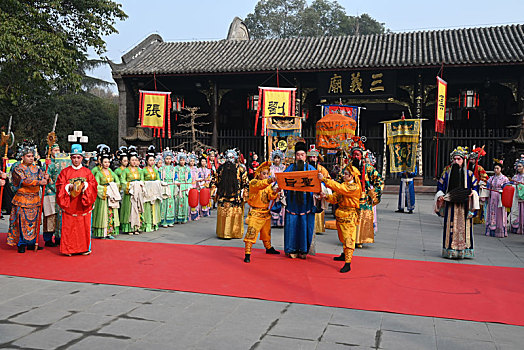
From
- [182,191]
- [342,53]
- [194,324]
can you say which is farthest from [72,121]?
[194,324]

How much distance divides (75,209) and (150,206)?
7.80ft

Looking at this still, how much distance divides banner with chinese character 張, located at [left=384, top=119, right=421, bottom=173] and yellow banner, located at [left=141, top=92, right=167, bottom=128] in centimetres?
839

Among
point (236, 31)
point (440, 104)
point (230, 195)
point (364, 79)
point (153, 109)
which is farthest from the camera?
point (236, 31)

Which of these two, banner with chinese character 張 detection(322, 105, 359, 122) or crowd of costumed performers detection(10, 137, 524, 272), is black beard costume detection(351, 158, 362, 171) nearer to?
crowd of costumed performers detection(10, 137, 524, 272)

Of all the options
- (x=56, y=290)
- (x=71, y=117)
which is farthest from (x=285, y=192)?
(x=71, y=117)

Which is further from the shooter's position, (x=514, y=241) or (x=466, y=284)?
(x=514, y=241)

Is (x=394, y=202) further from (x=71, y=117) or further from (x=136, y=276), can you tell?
(x=71, y=117)

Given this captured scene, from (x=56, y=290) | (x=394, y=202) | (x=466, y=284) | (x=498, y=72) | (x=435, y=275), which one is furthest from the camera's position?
(x=498, y=72)

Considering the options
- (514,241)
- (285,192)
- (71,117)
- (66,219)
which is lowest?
(514,241)

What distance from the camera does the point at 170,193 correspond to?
9375 mm

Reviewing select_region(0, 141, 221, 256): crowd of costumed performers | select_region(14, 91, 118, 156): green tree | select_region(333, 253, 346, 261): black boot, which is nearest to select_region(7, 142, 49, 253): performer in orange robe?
select_region(0, 141, 221, 256): crowd of costumed performers

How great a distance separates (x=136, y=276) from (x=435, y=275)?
11.7ft

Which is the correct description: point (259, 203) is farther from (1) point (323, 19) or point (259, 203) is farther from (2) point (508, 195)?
(1) point (323, 19)

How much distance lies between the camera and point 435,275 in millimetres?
5637
